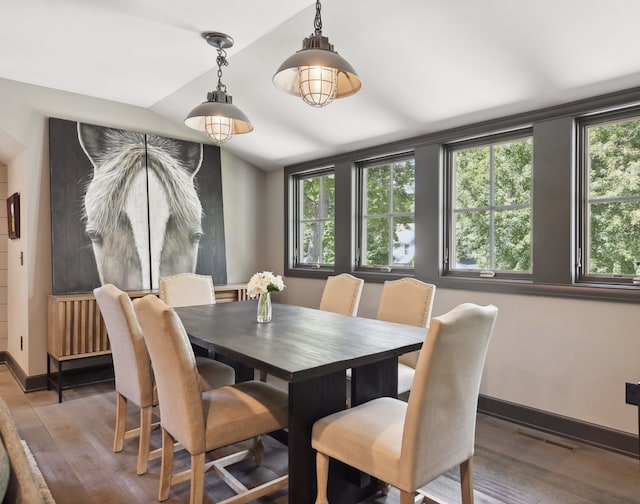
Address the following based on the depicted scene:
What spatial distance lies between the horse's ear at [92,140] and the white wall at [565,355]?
333 centimetres

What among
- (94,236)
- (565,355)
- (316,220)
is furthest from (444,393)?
(94,236)

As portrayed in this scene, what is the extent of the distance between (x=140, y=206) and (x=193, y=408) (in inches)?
116

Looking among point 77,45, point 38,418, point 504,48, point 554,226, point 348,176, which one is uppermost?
point 77,45

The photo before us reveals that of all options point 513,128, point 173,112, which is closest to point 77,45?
point 173,112

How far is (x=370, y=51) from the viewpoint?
111 inches

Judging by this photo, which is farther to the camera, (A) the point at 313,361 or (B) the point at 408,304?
(B) the point at 408,304

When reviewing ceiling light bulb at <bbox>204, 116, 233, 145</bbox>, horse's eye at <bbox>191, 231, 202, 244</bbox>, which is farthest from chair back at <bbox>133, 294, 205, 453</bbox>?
horse's eye at <bbox>191, 231, 202, 244</bbox>

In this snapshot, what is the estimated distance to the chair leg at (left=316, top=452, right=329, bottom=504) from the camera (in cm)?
179

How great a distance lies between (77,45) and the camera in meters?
3.05

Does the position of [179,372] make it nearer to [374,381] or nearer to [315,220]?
[374,381]

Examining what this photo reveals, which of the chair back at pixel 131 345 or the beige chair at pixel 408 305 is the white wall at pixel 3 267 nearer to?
the chair back at pixel 131 345

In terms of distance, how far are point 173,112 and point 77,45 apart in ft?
4.33

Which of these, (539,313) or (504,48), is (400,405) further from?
(504,48)

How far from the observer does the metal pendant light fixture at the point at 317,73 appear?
188 centimetres
